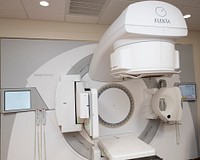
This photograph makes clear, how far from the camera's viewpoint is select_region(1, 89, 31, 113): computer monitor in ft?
6.38

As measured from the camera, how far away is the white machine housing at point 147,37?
104 cm

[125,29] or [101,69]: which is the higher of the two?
[125,29]

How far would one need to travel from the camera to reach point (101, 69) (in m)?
1.80

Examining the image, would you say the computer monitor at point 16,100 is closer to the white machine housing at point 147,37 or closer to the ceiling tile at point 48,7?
the ceiling tile at point 48,7

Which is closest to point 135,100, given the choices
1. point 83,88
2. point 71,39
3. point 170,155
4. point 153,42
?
point 83,88

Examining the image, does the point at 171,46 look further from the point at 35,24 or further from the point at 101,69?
the point at 35,24

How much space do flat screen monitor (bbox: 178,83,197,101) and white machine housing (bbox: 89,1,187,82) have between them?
5.18 feet

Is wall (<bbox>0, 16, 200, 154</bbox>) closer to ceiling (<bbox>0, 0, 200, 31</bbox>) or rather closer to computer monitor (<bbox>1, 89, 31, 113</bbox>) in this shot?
ceiling (<bbox>0, 0, 200, 31</bbox>)

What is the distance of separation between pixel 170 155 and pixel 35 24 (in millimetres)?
2409

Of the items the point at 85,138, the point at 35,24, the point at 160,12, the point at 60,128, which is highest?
the point at 35,24

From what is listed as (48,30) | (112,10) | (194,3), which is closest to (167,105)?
(194,3)

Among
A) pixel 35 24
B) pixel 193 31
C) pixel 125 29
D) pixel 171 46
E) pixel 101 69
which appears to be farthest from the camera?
pixel 193 31

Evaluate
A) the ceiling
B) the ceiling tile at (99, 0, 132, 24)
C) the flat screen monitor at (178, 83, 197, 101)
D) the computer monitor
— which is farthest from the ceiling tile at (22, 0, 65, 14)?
the flat screen monitor at (178, 83, 197, 101)

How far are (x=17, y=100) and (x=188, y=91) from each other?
226 centimetres
